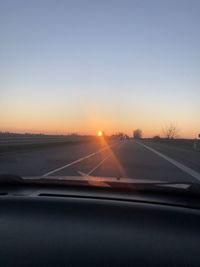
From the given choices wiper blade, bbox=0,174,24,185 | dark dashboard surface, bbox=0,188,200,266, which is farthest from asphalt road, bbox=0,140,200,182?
dark dashboard surface, bbox=0,188,200,266

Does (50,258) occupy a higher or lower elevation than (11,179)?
lower

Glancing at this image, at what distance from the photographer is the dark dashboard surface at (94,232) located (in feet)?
9.62

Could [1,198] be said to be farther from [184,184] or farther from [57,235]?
[184,184]

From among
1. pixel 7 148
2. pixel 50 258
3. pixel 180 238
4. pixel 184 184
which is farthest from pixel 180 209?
pixel 7 148


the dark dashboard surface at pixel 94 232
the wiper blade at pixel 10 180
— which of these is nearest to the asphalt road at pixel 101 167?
the wiper blade at pixel 10 180

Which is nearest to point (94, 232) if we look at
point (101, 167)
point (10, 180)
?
point (10, 180)

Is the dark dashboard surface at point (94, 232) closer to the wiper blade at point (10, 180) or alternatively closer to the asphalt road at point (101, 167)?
the wiper blade at point (10, 180)

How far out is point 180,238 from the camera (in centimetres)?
323

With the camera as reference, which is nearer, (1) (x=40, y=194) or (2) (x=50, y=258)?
(2) (x=50, y=258)

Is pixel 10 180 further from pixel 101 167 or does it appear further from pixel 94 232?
pixel 101 167

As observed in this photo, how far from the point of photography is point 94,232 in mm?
3289

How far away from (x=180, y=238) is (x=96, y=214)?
0.62 m

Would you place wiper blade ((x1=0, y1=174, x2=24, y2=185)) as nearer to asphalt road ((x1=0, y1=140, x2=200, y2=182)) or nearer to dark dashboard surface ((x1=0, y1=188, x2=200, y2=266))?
dark dashboard surface ((x1=0, y1=188, x2=200, y2=266))

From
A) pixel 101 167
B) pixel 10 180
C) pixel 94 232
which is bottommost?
pixel 101 167
